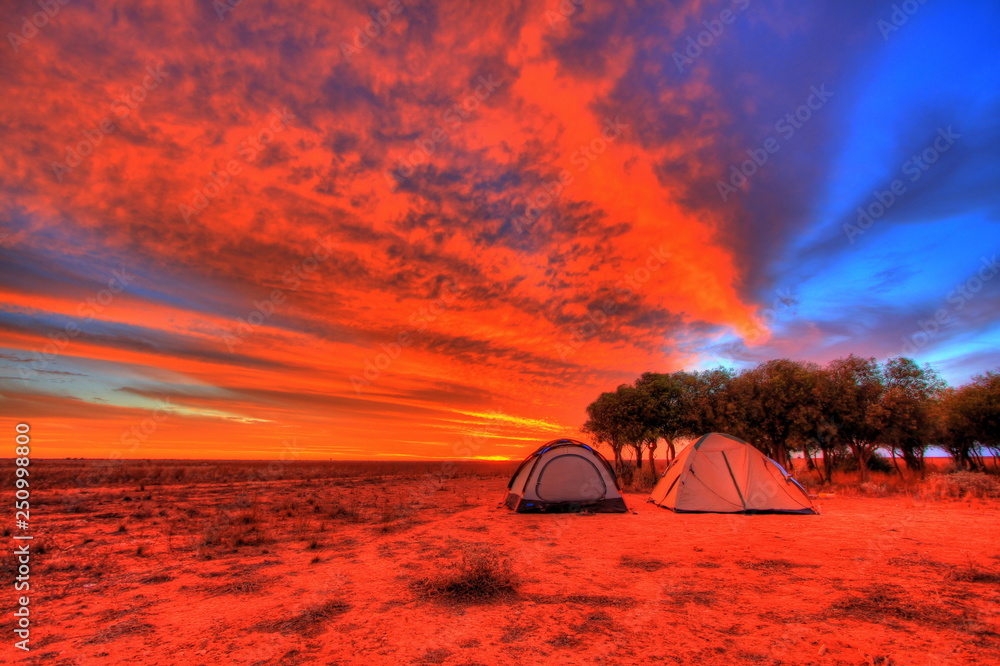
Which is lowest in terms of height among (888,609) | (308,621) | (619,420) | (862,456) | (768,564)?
(862,456)

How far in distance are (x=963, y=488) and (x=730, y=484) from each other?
13.5 metres

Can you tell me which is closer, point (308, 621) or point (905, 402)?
point (308, 621)

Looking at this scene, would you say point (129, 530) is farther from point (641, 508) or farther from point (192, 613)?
point (641, 508)

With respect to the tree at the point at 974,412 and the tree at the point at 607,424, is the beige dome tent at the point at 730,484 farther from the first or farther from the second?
the tree at the point at 974,412

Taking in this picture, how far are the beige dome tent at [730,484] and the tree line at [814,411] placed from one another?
11684 mm

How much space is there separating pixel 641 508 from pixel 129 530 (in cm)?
1635

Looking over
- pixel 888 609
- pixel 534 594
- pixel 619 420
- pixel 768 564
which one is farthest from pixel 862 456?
pixel 534 594

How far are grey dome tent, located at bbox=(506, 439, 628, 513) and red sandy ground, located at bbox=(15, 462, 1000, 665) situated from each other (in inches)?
85.8

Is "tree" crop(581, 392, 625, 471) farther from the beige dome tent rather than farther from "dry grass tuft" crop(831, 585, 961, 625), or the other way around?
"dry grass tuft" crop(831, 585, 961, 625)

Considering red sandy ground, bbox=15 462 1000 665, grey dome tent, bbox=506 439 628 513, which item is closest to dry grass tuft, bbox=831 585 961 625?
red sandy ground, bbox=15 462 1000 665

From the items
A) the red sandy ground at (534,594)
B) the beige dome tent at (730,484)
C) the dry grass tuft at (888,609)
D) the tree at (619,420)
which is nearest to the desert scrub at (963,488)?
the red sandy ground at (534,594)

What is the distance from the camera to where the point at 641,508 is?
55.9 feet

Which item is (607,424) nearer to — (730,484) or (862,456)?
(862,456)

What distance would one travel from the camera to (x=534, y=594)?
7.00m
